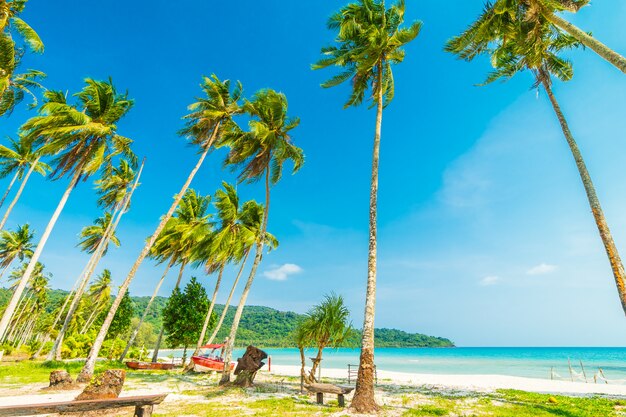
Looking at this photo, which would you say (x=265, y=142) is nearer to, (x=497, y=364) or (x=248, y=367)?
(x=248, y=367)

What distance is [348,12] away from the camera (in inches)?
510

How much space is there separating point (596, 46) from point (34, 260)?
20334mm

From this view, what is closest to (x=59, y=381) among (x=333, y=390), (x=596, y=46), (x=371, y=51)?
(x=333, y=390)

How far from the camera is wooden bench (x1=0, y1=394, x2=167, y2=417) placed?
4199 mm

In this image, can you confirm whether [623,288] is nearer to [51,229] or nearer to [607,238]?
[607,238]

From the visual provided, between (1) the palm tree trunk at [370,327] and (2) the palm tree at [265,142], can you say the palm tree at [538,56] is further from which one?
(2) the palm tree at [265,142]

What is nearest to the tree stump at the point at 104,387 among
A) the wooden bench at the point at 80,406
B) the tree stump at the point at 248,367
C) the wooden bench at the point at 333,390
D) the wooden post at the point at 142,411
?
the wooden post at the point at 142,411

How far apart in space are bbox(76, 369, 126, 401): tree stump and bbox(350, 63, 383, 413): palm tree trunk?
20.1 feet

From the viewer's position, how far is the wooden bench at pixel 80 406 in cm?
420

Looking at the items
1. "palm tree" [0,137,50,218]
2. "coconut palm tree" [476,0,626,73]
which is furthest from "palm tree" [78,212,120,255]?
"coconut palm tree" [476,0,626,73]

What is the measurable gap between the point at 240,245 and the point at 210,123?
875cm

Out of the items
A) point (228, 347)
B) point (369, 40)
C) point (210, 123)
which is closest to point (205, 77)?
point (210, 123)

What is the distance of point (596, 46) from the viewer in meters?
7.26

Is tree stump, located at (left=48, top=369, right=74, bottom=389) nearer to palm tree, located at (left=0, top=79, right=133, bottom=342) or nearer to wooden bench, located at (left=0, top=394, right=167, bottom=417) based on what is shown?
palm tree, located at (left=0, top=79, right=133, bottom=342)
